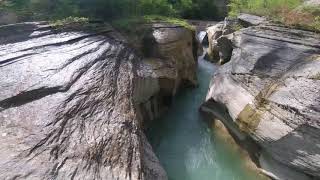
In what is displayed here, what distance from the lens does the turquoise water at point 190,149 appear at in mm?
8055

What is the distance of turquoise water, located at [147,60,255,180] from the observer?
26.4ft

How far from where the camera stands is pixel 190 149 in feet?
30.3

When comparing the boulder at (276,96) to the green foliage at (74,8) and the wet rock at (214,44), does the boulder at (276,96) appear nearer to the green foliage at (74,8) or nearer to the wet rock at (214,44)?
the green foliage at (74,8)

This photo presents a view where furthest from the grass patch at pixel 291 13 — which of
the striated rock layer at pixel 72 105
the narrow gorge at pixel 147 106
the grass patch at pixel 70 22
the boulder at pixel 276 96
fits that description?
the grass patch at pixel 70 22

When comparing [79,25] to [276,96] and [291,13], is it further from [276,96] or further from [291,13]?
[291,13]

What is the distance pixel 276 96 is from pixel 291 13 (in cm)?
430

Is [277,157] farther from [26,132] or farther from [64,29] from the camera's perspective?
[64,29]

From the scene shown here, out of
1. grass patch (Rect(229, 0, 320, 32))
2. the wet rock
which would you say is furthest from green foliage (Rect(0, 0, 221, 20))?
the wet rock

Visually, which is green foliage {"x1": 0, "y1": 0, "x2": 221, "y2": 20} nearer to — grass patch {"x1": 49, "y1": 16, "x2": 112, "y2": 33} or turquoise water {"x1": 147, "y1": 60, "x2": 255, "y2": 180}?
grass patch {"x1": 49, "y1": 16, "x2": 112, "y2": 33}

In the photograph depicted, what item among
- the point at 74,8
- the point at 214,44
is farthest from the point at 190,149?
the point at 214,44

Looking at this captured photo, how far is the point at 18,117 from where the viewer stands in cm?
545

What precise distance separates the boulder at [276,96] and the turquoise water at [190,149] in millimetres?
591

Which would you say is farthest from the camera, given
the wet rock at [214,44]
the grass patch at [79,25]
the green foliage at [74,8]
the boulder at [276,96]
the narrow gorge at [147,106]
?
the wet rock at [214,44]

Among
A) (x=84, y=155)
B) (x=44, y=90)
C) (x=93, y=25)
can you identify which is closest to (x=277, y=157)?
(x=84, y=155)
